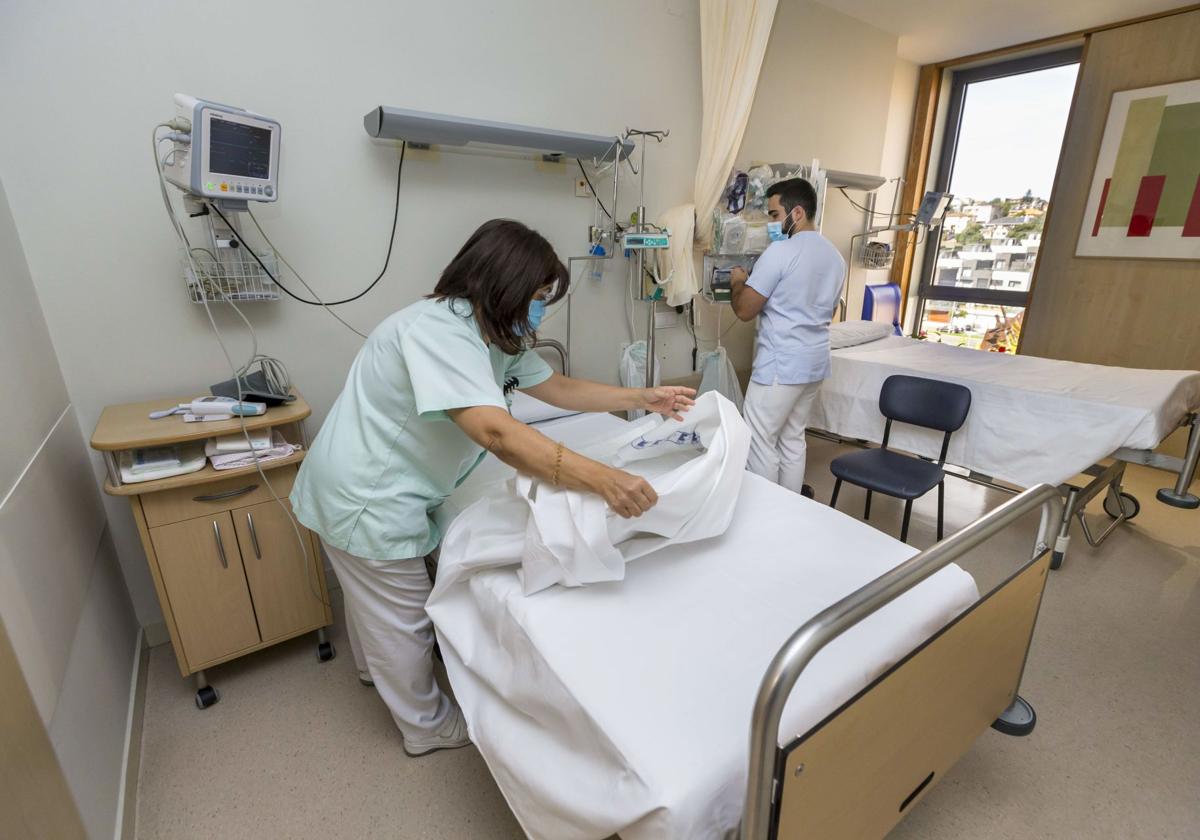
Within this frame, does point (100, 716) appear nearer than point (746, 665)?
No

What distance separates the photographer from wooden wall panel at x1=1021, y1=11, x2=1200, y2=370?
3.52 metres

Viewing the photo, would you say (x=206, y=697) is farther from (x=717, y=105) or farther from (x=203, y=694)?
(x=717, y=105)

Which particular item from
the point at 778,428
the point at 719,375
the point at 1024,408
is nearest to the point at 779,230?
the point at 719,375

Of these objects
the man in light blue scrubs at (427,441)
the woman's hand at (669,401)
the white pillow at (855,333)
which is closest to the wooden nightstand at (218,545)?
the man in light blue scrubs at (427,441)

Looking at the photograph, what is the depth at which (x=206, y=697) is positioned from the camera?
1.82 m

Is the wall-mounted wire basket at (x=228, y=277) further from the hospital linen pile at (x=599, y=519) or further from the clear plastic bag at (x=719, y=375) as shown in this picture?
the clear plastic bag at (x=719, y=375)

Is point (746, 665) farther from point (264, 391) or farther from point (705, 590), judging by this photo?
point (264, 391)

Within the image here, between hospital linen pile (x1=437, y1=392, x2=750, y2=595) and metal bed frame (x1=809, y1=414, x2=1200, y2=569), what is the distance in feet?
4.25

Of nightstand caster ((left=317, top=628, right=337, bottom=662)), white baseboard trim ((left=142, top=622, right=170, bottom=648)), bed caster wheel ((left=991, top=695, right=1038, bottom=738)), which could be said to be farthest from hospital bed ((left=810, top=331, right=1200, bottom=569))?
white baseboard trim ((left=142, top=622, right=170, bottom=648))

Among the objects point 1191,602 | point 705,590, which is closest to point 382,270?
point 705,590

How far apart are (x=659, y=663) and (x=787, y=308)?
78.0 inches

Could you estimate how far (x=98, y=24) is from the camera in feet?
5.43

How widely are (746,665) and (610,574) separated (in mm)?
328

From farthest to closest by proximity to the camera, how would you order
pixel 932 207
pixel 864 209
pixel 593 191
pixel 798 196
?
1. pixel 864 209
2. pixel 932 207
3. pixel 593 191
4. pixel 798 196
